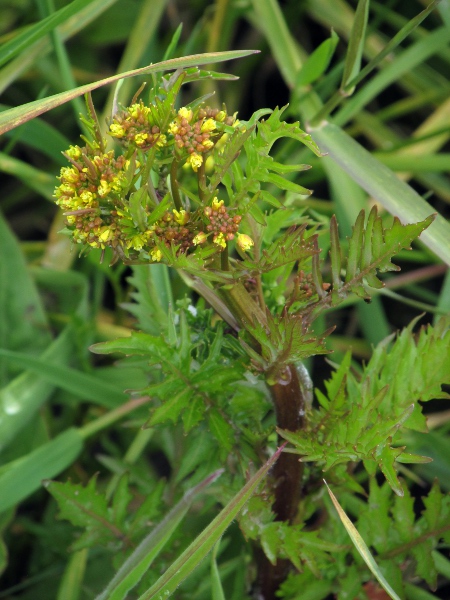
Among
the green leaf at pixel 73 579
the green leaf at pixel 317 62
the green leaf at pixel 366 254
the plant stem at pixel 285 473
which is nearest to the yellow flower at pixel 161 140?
the green leaf at pixel 366 254

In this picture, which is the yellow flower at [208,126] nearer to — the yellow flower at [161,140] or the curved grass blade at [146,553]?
the yellow flower at [161,140]

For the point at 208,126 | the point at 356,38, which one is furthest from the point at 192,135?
the point at 356,38

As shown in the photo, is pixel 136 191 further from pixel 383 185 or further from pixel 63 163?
pixel 63 163

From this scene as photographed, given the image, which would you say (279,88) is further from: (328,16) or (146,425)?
(146,425)

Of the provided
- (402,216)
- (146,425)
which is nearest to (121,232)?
(146,425)

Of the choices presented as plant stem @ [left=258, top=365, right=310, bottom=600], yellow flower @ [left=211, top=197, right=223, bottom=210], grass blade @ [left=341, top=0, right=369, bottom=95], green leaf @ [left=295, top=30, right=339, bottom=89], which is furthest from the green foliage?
green leaf @ [left=295, top=30, right=339, bottom=89]

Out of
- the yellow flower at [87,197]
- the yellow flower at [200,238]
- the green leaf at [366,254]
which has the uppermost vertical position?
the yellow flower at [87,197]

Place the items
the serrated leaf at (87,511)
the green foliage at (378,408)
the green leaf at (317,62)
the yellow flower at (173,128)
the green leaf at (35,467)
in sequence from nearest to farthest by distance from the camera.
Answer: the yellow flower at (173,128) < the green foliage at (378,408) < the serrated leaf at (87,511) < the green leaf at (35,467) < the green leaf at (317,62)
